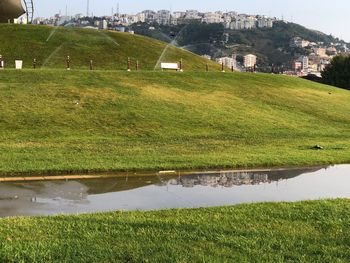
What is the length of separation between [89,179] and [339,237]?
215 inches

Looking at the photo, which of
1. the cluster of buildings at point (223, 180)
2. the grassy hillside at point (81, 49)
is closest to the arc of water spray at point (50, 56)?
the grassy hillside at point (81, 49)

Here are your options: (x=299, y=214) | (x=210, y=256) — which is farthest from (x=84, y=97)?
(x=210, y=256)

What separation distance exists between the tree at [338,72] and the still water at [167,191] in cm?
4919

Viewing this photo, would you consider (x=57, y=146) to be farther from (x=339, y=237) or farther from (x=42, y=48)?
(x=42, y=48)

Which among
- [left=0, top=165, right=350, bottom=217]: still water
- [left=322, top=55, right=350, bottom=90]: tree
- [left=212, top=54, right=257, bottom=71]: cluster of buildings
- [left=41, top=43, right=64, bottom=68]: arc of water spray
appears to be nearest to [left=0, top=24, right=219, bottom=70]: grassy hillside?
[left=41, top=43, right=64, bottom=68]: arc of water spray

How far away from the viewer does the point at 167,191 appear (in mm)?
9219

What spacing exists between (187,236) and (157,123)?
35.7 feet

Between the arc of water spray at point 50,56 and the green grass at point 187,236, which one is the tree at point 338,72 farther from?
the green grass at point 187,236

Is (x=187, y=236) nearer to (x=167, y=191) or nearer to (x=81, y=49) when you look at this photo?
(x=167, y=191)

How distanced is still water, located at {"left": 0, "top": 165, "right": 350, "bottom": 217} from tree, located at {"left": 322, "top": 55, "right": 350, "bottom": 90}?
4919cm

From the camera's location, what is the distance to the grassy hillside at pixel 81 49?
3434cm

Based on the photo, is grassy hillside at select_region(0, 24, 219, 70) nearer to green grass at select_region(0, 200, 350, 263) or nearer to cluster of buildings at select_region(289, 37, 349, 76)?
green grass at select_region(0, 200, 350, 263)

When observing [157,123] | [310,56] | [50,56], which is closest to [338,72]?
[50,56]

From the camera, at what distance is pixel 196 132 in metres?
16.2
